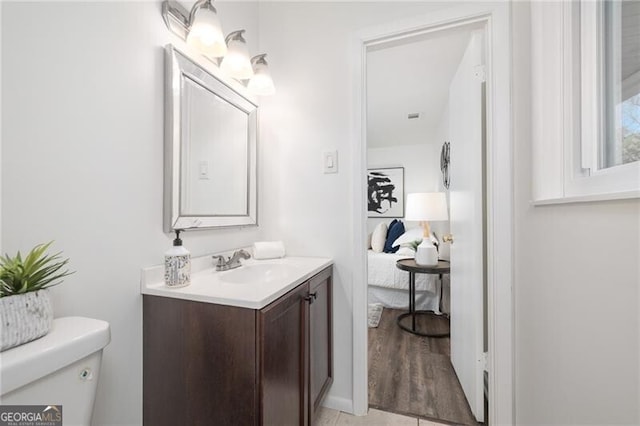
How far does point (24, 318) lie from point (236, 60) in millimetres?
1260

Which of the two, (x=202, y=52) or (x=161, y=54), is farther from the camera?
(x=202, y=52)

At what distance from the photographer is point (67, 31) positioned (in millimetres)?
775

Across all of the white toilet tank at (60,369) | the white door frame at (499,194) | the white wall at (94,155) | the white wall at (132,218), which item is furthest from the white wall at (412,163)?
the white toilet tank at (60,369)

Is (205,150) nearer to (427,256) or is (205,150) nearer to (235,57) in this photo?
(235,57)

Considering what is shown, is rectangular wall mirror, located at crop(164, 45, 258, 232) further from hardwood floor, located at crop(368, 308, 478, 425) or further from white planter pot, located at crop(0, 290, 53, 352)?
hardwood floor, located at crop(368, 308, 478, 425)

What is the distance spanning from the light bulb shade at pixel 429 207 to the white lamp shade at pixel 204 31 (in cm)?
192

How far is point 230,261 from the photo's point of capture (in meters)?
1.31

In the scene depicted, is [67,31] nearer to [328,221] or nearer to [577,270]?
[328,221]

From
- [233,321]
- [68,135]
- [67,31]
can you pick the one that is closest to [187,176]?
[68,135]

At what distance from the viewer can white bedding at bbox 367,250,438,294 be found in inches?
112

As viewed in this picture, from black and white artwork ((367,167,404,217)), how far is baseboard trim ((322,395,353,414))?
3307mm

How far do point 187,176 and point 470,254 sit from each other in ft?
4.94

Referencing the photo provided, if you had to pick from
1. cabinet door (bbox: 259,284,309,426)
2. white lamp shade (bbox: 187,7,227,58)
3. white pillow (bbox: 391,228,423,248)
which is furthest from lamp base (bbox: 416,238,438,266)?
white lamp shade (bbox: 187,7,227,58)

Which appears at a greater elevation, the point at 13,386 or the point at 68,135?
the point at 68,135
